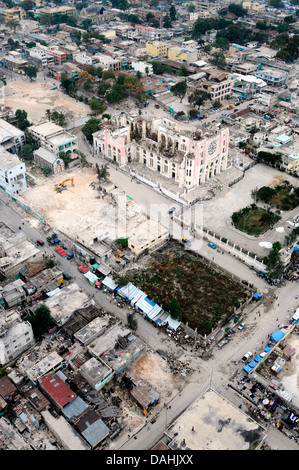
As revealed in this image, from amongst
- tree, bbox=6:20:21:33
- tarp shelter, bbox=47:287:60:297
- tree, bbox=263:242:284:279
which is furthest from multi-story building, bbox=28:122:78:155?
tree, bbox=6:20:21:33

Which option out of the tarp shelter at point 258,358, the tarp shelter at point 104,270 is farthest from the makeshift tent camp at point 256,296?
the tarp shelter at point 104,270

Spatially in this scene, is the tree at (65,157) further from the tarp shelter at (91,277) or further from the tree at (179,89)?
the tree at (179,89)

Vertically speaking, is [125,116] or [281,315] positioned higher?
[125,116]

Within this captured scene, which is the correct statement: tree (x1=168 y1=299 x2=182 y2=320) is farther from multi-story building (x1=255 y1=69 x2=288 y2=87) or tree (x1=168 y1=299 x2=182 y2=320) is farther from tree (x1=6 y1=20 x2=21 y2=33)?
tree (x1=6 y1=20 x2=21 y2=33)

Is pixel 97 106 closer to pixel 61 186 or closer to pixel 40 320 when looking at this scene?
pixel 61 186
